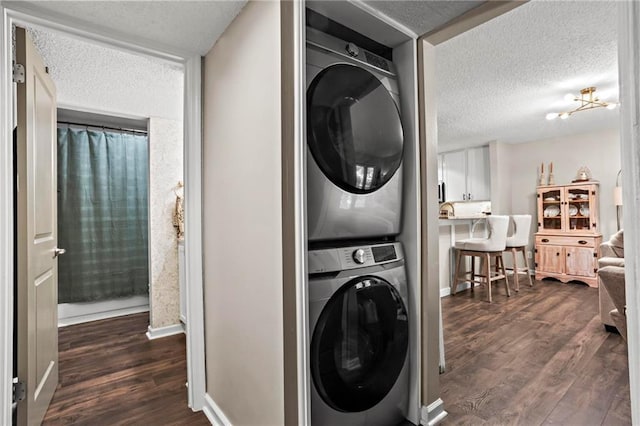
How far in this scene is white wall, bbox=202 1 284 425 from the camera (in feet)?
3.97

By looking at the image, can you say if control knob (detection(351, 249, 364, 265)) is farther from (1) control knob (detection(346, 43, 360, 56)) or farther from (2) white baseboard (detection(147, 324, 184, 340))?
(2) white baseboard (detection(147, 324, 184, 340))

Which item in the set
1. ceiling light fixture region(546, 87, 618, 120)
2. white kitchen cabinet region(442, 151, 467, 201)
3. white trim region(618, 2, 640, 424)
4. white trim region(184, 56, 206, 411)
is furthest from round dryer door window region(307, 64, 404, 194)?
white kitchen cabinet region(442, 151, 467, 201)

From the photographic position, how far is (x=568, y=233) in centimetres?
476

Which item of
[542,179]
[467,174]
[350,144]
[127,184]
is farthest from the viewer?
[467,174]

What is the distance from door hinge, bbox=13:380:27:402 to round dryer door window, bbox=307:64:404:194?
1701 mm

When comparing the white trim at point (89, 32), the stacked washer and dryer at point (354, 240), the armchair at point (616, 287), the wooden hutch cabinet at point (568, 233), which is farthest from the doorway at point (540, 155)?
the white trim at point (89, 32)

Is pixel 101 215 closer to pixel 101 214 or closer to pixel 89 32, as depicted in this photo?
pixel 101 214

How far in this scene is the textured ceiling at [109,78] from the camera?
77.2 inches

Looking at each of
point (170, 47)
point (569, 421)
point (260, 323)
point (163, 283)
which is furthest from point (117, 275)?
point (569, 421)

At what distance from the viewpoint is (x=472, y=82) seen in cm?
298

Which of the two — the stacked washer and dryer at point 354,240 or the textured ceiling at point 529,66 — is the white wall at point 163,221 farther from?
the textured ceiling at point 529,66

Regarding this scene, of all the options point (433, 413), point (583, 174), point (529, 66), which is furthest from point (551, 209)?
point (433, 413)

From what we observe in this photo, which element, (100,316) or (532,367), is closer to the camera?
(532,367)

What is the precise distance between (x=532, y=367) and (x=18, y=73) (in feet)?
10.9
